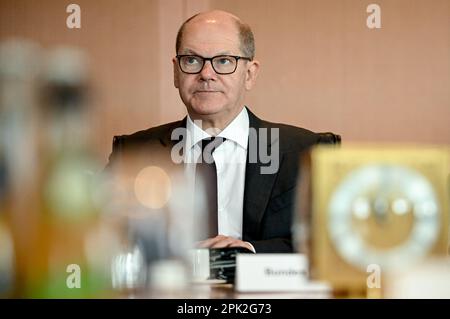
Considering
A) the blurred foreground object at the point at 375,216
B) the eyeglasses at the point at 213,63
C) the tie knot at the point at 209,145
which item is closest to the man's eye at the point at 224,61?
the eyeglasses at the point at 213,63

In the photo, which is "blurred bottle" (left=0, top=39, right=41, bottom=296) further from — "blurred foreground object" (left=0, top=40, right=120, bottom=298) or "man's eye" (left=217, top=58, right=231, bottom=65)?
"man's eye" (left=217, top=58, right=231, bottom=65)

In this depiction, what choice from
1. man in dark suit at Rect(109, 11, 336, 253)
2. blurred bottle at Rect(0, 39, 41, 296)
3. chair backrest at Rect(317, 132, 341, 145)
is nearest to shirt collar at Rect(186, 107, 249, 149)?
man in dark suit at Rect(109, 11, 336, 253)

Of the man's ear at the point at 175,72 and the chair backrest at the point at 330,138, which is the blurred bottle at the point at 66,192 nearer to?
the man's ear at the point at 175,72

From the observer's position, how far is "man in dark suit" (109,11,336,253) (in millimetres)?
1486

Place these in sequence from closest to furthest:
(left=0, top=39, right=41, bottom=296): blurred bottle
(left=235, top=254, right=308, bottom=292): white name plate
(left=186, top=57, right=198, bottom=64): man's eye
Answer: (left=235, top=254, right=308, bottom=292): white name plate
(left=0, top=39, right=41, bottom=296): blurred bottle
(left=186, top=57, right=198, bottom=64): man's eye

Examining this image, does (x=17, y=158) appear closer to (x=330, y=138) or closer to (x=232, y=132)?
(x=232, y=132)

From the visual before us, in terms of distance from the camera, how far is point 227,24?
1.52m

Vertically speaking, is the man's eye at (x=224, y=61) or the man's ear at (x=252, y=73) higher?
the man's eye at (x=224, y=61)

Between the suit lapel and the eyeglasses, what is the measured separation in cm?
15

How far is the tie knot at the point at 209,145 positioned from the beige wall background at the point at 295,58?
0.05 metres

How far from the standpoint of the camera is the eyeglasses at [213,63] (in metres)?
1.53

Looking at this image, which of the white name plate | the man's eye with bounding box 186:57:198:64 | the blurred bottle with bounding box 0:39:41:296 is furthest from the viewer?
the man's eye with bounding box 186:57:198:64
